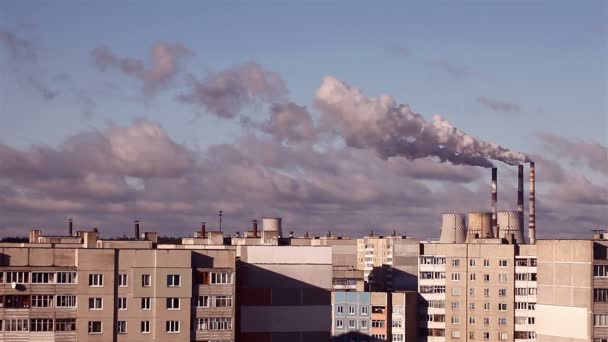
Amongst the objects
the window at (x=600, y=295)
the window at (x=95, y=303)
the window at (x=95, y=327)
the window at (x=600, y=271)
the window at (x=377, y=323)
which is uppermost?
the window at (x=600, y=271)

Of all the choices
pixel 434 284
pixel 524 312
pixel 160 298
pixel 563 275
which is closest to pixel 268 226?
pixel 434 284

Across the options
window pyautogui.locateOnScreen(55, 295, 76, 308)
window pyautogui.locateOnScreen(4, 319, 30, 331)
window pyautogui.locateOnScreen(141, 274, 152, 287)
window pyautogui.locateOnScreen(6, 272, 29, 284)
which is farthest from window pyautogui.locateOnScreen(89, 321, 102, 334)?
window pyautogui.locateOnScreen(6, 272, 29, 284)

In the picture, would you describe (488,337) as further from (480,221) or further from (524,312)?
(480,221)

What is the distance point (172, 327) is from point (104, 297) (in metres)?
5.26

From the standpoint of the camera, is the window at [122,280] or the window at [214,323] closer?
the window at [122,280]

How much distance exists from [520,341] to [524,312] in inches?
149

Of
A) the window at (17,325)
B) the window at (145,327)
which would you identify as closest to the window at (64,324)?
the window at (17,325)

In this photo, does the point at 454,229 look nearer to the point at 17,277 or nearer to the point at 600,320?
the point at 600,320

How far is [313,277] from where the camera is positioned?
315 feet

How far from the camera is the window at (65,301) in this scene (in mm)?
86188

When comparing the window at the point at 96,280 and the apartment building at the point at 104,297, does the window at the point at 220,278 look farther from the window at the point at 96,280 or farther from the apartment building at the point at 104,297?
the window at the point at 96,280

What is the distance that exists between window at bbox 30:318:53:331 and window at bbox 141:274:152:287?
271 inches

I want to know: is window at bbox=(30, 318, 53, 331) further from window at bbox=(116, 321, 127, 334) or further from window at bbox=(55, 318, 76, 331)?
window at bbox=(116, 321, 127, 334)

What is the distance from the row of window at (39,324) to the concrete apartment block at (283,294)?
45.1ft
